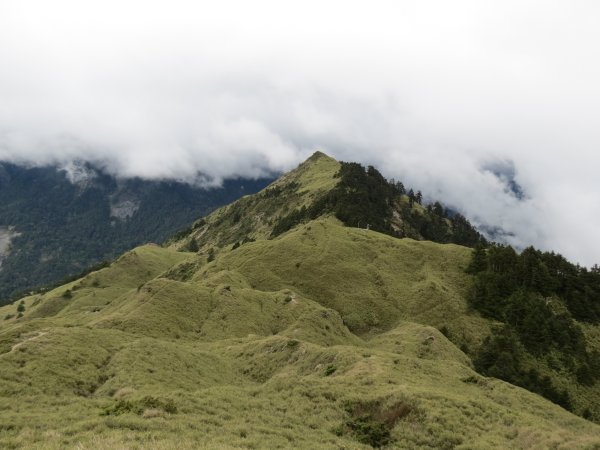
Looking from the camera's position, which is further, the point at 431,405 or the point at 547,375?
the point at 547,375

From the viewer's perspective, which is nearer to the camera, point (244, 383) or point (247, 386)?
point (247, 386)

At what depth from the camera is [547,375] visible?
99.6 metres

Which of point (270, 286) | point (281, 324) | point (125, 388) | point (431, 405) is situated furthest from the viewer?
point (270, 286)

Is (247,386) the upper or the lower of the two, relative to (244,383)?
upper

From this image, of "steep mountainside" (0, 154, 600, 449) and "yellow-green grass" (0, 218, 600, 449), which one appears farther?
"steep mountainside" (0, 154, 600, 449)

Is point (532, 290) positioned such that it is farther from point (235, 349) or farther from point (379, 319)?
point (235, 349)

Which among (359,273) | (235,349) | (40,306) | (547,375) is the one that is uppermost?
(359,273)

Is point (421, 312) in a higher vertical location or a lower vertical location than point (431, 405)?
higher

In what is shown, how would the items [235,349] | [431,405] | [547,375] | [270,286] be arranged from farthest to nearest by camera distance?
1. [270,286]
2. [547,375]
3. [235,349]
4. [431,405]

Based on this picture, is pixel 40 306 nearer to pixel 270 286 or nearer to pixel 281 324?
pixel 270 286

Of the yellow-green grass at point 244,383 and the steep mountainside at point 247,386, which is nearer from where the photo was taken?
the yellow-green grass at point 244,383

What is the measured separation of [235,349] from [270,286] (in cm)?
5684

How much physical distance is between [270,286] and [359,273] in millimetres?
24780

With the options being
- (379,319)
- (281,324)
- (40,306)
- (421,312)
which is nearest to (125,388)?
(281,324)
